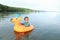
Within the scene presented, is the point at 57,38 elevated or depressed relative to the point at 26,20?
depressed

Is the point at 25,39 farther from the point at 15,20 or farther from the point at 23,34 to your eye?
the point at 15,20

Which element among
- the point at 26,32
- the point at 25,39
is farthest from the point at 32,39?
the point at 26,32

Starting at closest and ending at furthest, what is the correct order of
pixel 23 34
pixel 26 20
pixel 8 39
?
pixel 8 39
pixel 23 34
pixel 26 20

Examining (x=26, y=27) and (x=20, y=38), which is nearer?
(x=20, y=38)

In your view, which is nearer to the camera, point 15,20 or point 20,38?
point 20,38

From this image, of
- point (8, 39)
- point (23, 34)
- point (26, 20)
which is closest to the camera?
point (8, 39)

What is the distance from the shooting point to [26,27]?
1396 cm

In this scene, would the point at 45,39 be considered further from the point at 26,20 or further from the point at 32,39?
the point at 26,20

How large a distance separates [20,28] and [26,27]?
61cm

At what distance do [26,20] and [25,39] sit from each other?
124 inches

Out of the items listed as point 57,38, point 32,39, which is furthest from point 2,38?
point 57,38

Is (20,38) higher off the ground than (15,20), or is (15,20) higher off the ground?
(15,20)

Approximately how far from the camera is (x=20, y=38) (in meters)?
11.8

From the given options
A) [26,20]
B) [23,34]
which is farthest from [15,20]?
[23,34]
